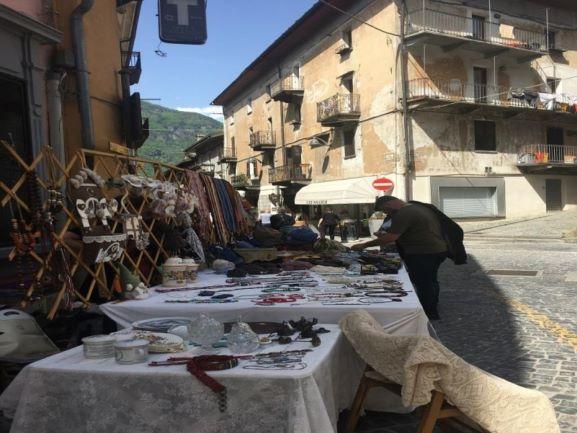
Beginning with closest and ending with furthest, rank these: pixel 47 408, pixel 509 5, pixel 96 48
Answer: pixel 47 408 < pixel 96 48 < pixel 509 5

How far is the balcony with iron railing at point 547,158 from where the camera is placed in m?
23.9

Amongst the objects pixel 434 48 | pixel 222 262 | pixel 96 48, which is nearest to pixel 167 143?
pixel 434 48

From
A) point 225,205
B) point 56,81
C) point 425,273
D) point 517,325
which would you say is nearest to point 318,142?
point 56,81

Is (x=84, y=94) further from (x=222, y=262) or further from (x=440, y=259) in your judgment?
(x=440, y=259)

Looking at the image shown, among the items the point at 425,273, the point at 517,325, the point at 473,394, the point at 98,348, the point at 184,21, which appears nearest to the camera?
the point at 473,394

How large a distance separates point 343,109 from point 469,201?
7146 mm

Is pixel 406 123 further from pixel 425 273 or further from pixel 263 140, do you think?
pixel 425 273

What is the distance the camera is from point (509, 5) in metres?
23.6

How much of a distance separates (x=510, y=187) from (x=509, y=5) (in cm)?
819

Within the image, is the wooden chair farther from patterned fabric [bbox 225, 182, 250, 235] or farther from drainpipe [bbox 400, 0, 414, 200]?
drainpipe [bbox 400, 0, 414, 200]

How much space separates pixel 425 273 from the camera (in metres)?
5.97

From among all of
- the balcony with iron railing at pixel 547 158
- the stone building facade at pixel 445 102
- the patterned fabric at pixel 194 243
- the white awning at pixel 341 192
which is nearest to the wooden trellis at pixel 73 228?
the patterned fabric at pixel 194 243

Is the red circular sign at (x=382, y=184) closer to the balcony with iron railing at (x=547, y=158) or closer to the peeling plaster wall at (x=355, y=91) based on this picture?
the peeling plaster wall at (x=355, y=91)

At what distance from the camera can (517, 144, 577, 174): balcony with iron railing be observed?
23891 mm
